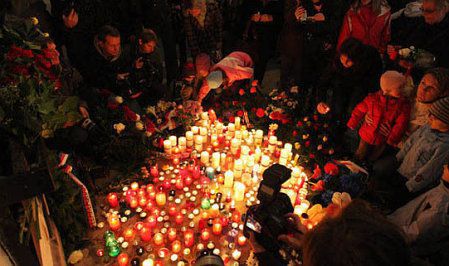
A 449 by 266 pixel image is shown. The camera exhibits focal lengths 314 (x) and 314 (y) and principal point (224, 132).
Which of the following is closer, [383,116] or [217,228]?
[217,228]

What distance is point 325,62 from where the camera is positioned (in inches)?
232

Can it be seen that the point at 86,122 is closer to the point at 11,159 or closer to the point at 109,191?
the point at 109,191

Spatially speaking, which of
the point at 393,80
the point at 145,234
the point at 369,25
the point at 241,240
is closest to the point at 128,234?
the point at 145,234

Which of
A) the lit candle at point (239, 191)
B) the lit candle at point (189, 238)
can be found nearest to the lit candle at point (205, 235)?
the lit candle at point (189, 238)

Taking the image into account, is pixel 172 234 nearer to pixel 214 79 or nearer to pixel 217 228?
pixel 217 228

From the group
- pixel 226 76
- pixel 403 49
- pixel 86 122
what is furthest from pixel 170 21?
pixel 403 49

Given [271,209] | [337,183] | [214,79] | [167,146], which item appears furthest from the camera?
[214,79]

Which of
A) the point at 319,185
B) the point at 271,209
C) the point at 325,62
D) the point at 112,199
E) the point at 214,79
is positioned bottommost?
the point at 112,199

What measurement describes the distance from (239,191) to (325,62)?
11.1 feet

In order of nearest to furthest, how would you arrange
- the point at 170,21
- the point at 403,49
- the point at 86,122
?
the point at 86,122 → the point at 403,49 → the point at 170,21

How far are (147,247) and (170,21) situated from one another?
411cm

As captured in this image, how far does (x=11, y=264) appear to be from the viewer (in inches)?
59.4

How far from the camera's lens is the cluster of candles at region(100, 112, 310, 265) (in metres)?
3.30

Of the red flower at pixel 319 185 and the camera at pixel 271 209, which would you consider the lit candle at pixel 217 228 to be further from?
the red flower at pixel 319 185
